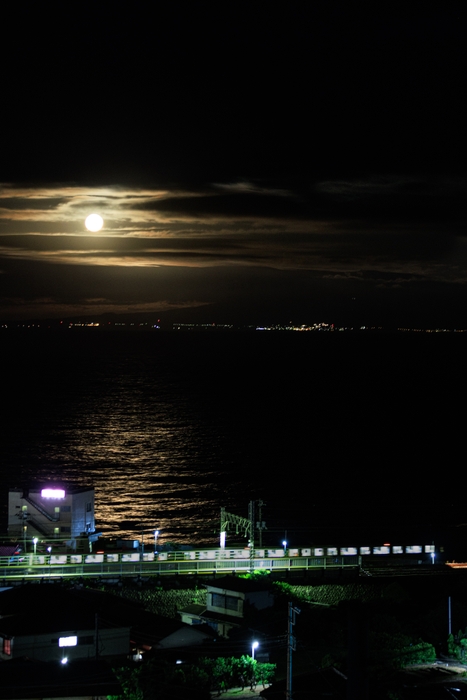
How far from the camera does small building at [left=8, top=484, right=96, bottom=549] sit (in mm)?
33344

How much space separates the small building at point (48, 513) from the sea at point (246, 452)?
5.10 meters

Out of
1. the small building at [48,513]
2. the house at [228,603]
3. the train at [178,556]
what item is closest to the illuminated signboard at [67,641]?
the house at [228,603]

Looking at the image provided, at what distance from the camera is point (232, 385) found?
397 ft

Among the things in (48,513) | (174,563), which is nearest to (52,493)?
(48,513)

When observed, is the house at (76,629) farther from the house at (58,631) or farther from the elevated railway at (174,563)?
the elevated railway at (174,563)

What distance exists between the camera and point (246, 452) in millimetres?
65312

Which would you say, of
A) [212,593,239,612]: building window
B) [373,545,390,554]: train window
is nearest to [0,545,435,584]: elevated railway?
[373,545,390,554]: train window

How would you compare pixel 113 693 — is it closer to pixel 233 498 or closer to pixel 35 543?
pixel 35 543

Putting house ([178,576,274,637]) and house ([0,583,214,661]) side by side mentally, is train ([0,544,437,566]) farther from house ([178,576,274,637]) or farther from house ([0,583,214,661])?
house ([0,583,214,661])

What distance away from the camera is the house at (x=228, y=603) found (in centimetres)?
2170

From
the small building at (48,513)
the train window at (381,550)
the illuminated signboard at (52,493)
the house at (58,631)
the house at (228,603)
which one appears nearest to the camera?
the house at (58,631)

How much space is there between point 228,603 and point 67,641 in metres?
5.53

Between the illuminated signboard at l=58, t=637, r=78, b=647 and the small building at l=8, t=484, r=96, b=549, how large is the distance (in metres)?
15.4

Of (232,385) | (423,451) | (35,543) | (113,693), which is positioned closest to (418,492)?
(423,451)
